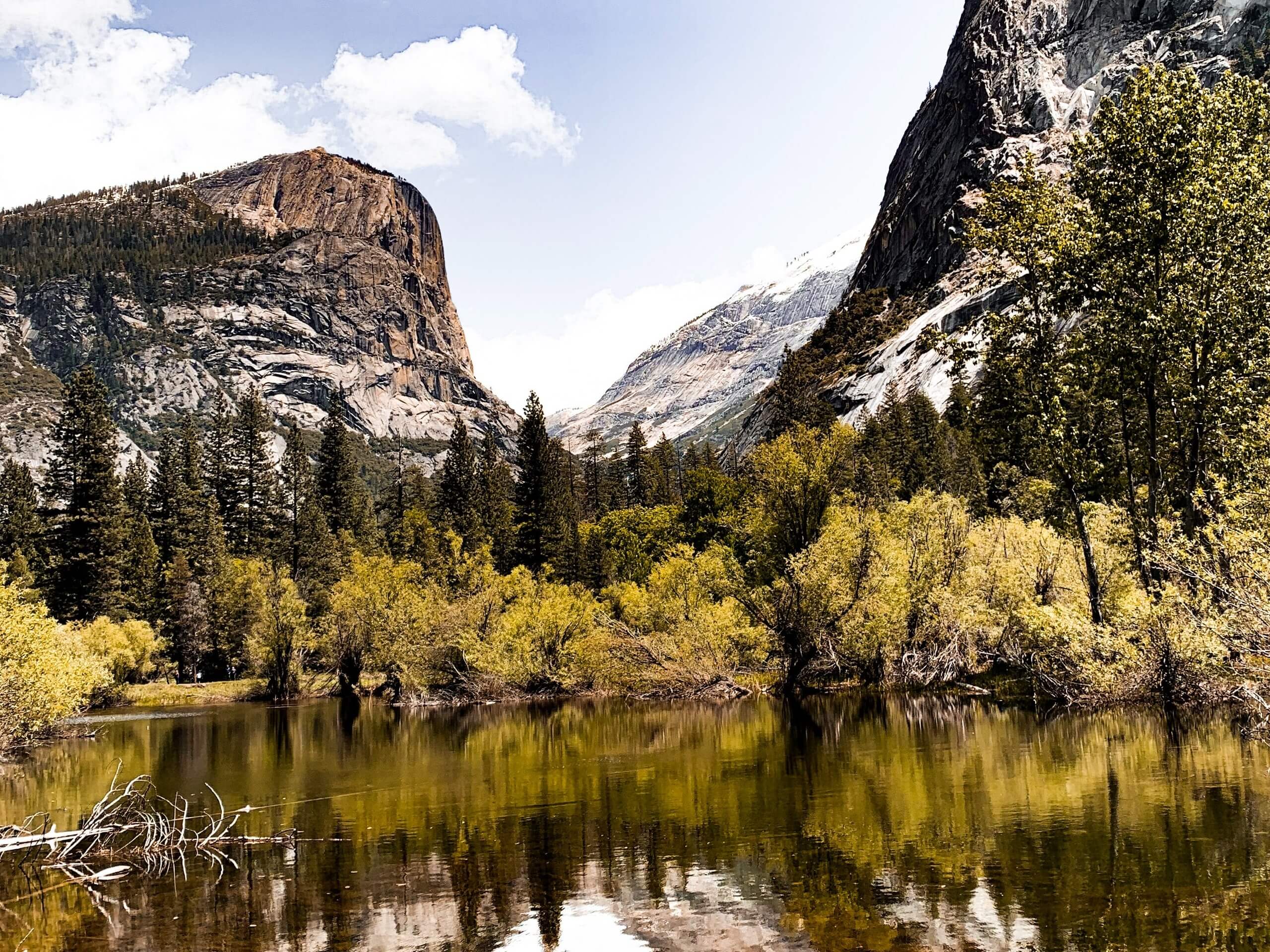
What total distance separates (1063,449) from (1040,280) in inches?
218

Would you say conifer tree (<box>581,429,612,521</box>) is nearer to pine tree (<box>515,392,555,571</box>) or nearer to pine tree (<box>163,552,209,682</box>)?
pine tree (<box>515,392,555,571</box>)

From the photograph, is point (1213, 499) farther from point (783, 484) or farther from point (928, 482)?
point (928, 482)

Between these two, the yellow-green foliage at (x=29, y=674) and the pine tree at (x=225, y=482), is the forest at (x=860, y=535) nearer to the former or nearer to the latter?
the yellow-green foliage at (x=29, y=674)

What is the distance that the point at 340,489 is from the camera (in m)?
103

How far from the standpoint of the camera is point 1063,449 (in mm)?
31312

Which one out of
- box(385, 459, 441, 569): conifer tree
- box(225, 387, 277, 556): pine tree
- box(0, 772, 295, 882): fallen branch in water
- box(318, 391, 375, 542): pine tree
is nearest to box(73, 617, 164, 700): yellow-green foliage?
box(385, 459, 441, 569): conifer tree

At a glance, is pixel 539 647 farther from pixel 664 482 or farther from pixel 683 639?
pixel 664 482

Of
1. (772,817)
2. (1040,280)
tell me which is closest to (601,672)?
(1040,280)

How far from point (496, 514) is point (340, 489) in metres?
19.1

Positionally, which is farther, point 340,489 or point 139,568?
point 340,489

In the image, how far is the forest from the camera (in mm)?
26500

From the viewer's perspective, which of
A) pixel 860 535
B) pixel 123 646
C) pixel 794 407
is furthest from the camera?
pixel 794 407

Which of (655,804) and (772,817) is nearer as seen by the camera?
(772,817)

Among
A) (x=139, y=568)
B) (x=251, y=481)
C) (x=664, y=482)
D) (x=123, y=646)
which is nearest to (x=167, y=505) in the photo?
(x=251, y=481)
